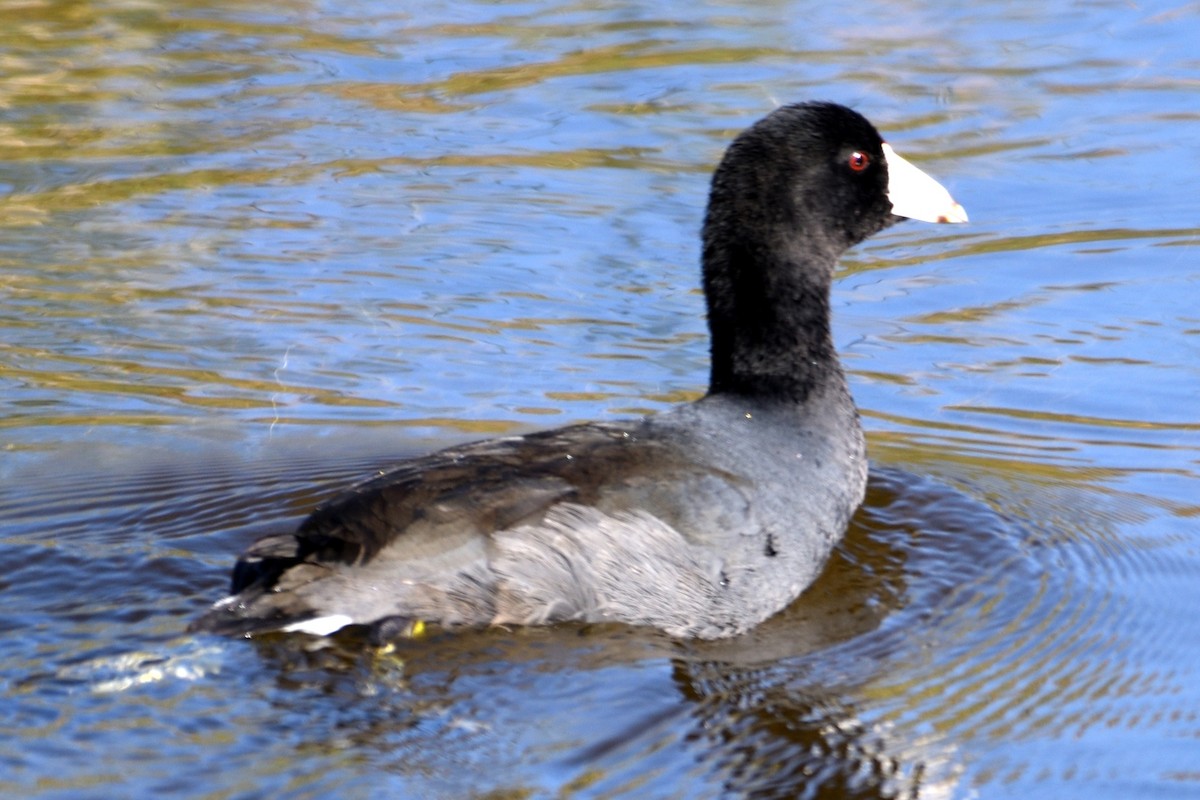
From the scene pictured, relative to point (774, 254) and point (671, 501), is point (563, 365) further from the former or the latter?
point (671, 501)

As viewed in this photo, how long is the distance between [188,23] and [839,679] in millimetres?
7072

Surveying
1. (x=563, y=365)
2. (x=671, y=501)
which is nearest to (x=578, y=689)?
(x=671, y=501)

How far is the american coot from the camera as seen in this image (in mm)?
4441

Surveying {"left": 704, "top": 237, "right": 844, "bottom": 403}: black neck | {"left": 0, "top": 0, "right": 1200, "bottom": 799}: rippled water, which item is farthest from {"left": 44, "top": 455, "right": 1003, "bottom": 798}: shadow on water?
{"left": 704, "top": 237, "right": 844, "bottom": 403}: black neck

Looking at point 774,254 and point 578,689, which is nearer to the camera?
point 578,689

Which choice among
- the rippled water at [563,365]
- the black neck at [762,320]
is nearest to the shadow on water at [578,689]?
the rippled water at [563,365]

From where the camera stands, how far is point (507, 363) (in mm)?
6465

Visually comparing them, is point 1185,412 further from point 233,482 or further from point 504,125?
point 504,125

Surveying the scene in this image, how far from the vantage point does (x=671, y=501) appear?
467cm

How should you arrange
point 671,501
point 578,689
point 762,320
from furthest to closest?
point 762,320
point 671,501
point 578,689

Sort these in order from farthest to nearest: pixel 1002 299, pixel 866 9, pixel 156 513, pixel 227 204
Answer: pixel 866 9 → pixel 227 204 → pixel 1002 299 → pixel 156 513

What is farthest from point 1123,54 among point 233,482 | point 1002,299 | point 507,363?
point 233,482

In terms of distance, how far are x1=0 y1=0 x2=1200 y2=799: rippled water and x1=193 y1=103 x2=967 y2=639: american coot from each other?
0.39 ft

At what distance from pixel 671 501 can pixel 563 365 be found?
1.85 meters
